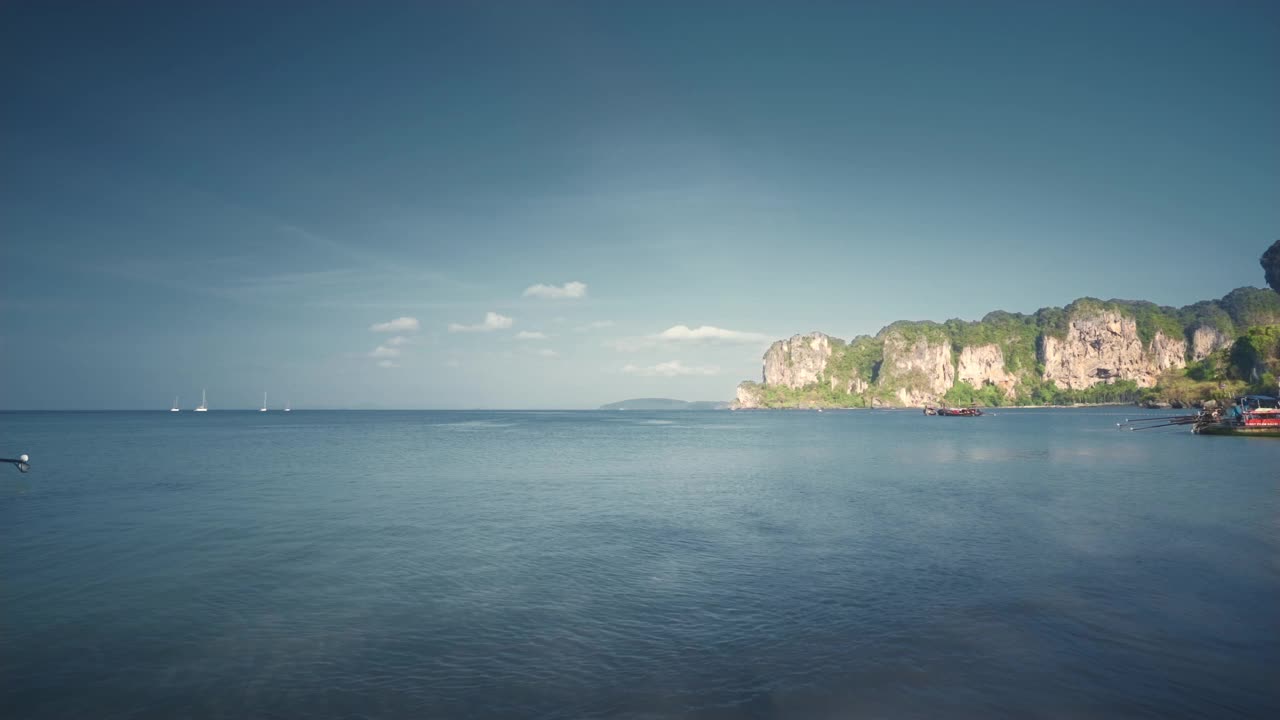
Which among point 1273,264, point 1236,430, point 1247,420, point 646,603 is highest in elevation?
point 1273,264

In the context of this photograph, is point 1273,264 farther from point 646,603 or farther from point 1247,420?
point 646,603

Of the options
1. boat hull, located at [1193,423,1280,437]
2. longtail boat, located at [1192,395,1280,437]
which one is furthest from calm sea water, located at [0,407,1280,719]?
longtail boat, located at [1192,395,1280,437]

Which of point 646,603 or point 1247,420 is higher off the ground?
point 1247,420

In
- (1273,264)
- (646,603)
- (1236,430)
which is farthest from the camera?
(1273,264)

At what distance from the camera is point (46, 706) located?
408 inches

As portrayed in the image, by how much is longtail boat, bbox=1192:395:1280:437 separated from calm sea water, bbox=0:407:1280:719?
5864 centimetres

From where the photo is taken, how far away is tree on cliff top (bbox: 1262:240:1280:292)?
17600 cm

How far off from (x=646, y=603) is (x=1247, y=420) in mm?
96582

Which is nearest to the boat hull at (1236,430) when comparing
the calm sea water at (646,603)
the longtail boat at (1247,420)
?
the longtail boat at (1247,420)

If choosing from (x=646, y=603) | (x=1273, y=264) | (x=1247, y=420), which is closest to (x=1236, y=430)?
(x=1247, y=420)

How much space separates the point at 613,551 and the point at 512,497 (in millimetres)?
14471

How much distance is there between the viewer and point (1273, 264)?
17812 cm

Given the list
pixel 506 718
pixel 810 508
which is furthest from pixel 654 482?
pixel 506 718

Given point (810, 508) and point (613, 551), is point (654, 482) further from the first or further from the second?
point (613, 551)
